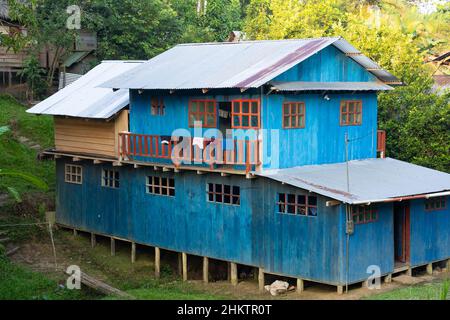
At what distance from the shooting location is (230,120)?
28.3 metres

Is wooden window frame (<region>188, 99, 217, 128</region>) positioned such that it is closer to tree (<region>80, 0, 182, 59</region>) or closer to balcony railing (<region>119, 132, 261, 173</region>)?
balcony railing (<region>119, 132, 261, 173</region>)

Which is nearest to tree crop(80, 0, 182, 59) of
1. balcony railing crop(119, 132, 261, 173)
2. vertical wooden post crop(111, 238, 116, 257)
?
vertical wooden post crop(111, 238, 116, 257)

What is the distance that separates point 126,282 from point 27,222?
7668mm

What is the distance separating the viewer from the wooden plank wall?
31812mm

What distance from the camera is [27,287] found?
26.9m

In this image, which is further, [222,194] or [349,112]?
[349,112]

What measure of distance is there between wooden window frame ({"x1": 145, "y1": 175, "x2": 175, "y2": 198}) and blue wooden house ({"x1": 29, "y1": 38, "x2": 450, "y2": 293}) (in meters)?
0.05

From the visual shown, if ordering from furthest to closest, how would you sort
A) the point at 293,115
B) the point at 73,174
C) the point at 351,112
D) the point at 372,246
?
the point at 73,174 → the point at 351,112 → the point at 293,115 → the point at 372,246

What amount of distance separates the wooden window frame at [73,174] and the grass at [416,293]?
14.7 m

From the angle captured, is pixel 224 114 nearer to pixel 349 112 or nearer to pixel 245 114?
pixel 245 114

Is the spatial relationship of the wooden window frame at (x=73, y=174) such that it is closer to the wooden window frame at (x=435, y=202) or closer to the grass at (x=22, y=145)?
the grass at (x=22, y=145)

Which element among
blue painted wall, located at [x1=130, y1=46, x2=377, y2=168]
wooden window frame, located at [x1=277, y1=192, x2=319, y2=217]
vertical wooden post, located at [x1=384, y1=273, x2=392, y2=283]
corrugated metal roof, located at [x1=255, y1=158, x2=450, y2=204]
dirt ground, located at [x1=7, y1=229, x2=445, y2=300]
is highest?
blue painted wall, located at [x1=130, y1=46, x2=377, y2=168]

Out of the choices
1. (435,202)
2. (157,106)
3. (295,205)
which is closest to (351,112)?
(435,202)

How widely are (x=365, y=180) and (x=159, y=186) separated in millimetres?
7789
